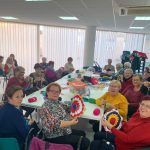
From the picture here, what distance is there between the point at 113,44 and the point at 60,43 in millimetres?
2576

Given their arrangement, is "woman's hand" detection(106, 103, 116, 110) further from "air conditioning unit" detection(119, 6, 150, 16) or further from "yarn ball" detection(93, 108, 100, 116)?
"air conditioning unit" detection(119, 6, 150, 16)

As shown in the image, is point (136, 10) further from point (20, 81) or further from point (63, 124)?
point (63, 124)

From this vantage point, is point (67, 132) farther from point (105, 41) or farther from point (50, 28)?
point (105, 41)

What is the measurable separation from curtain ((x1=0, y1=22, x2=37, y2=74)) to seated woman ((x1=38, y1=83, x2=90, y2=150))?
260 inches

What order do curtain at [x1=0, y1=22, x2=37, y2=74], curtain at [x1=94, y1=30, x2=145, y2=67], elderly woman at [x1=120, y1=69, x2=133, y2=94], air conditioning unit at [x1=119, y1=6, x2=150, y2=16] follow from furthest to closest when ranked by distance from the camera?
curtain at [x1=94, y1=30, x2=145, y2=67] → curtain at [x1=0, y1=22, x2=37, y2=74] → elderly woman at [x1=120, y1=69, x2=133, y2=94] → air conditioning unit at [x1=119, y1=6, x2=150, y2=16]

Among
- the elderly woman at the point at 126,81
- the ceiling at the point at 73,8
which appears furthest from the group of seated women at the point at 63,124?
the ceiling at the point at 73,8

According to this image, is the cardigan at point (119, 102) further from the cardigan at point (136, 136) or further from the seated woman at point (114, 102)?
the cardigan at point (136, 136)

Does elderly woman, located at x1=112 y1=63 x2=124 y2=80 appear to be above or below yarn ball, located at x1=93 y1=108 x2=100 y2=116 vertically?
above

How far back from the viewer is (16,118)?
1.87 meters

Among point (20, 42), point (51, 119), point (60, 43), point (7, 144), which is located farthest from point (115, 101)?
point (20, 42)

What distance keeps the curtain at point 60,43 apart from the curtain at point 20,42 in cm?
40

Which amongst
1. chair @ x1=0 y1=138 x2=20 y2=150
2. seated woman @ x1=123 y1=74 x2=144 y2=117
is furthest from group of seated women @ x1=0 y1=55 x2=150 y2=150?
seated woman @ x1=123 y1=74 x2=144 y2=117

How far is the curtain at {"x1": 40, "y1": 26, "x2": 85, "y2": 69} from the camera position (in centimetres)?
859

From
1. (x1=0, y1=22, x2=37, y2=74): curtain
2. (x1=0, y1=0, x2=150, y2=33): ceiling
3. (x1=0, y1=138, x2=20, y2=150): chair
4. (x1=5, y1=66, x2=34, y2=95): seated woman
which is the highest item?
(x1=0, y1=0, x2=150, y2=33): ceiling
